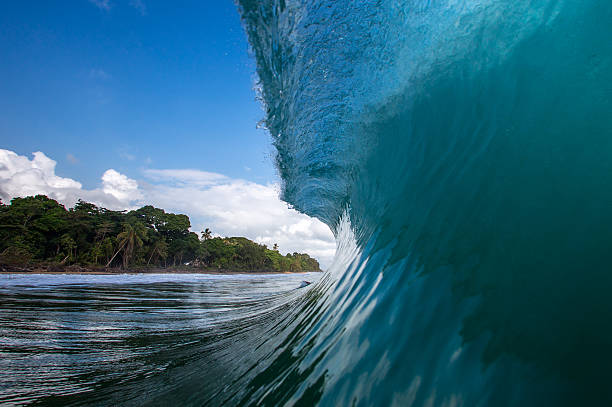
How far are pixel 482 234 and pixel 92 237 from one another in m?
57.1

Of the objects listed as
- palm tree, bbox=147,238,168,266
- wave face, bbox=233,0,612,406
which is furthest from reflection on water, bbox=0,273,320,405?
palm tree, bbox=147,238,168,266

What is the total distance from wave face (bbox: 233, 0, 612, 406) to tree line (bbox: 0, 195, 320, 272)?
127 ft

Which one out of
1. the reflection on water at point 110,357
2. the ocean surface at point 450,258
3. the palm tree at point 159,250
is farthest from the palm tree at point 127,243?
the ocean surface at point 450,258

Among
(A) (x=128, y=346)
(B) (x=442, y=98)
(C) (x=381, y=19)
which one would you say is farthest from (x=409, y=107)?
(A) (x=128, y=346)

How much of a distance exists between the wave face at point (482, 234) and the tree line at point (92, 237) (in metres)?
38.6

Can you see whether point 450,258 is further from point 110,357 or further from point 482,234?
point 110,357

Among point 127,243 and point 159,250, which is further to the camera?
point 159,250

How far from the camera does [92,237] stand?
46812mm

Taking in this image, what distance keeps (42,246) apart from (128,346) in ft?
163

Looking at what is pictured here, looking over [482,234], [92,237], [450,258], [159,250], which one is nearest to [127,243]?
[92,237]

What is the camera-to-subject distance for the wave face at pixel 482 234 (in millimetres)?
945

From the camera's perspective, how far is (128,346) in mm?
3195

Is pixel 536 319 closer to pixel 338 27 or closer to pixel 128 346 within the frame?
pixel 128 346

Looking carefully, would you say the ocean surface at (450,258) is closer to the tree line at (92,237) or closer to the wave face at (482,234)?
the wave face at (482,234)
